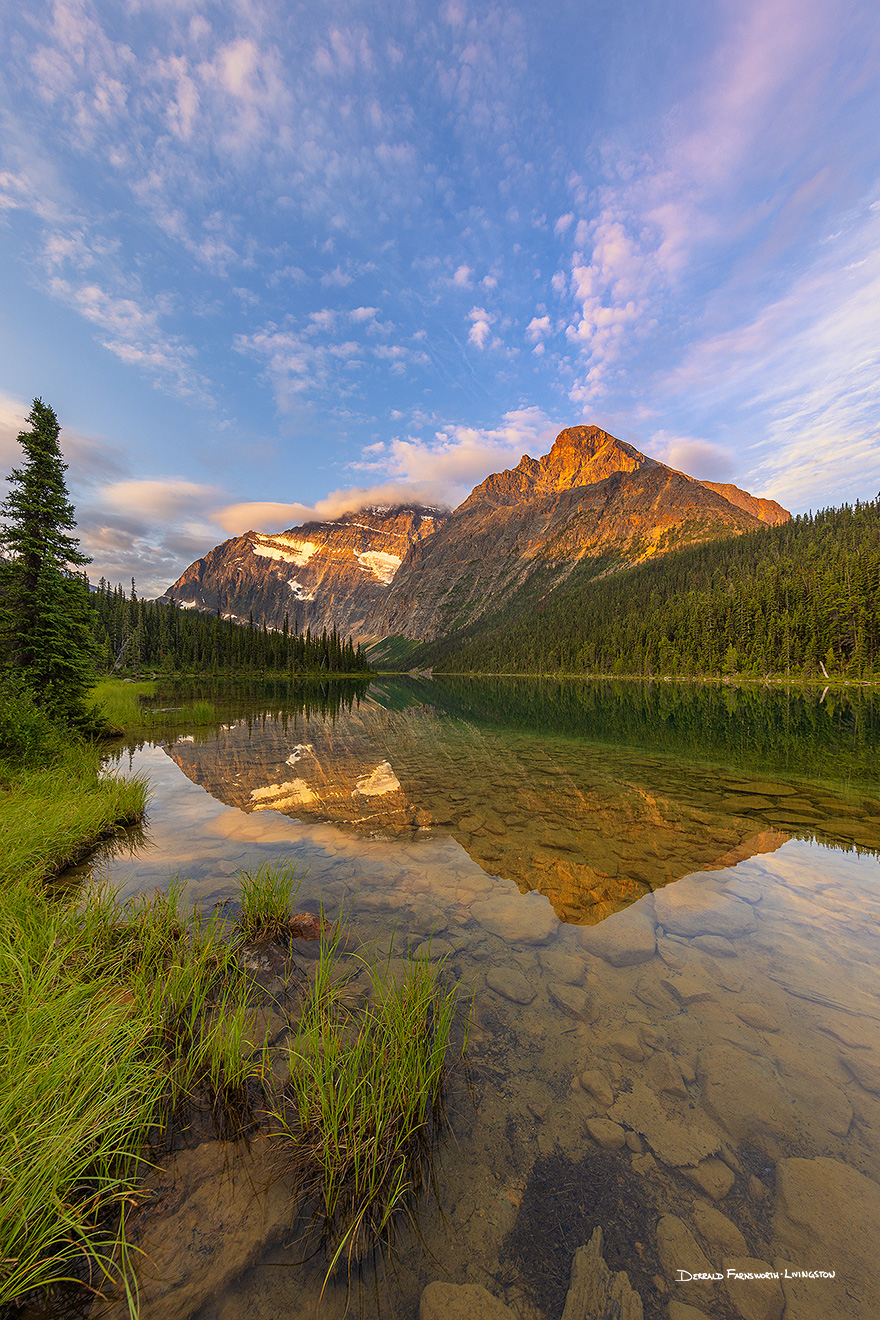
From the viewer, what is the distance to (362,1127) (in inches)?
158

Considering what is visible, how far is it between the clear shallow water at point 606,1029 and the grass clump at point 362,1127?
0.24 metres

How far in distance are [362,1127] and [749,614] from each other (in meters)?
121

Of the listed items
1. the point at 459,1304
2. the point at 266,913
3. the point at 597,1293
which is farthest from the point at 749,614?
the point at 459,1304

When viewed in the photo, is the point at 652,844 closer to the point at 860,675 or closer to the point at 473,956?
the point at 473,956

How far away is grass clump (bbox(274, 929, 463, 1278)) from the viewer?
3.72 meters

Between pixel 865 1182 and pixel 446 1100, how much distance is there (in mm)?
3835

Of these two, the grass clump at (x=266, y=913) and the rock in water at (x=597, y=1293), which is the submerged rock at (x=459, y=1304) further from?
the grass clump at (x=266, y=913)

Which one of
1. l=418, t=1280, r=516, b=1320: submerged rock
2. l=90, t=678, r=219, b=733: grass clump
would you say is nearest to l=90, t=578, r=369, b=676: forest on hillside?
l=90, t=678, r=219, b=733: grass clump

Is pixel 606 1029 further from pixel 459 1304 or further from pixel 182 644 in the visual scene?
pixel 182 644

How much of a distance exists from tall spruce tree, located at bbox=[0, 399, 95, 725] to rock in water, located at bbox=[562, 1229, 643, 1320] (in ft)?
74.1

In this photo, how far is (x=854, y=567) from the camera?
86.2 meters

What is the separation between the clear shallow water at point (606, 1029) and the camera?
11.6ft

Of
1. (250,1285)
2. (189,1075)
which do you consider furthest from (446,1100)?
(189,1075)

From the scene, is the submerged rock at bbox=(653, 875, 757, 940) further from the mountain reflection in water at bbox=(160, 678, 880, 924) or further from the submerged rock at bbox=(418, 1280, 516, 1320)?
the submerged rock at bbox=(418, 1280, 516, 1320)
